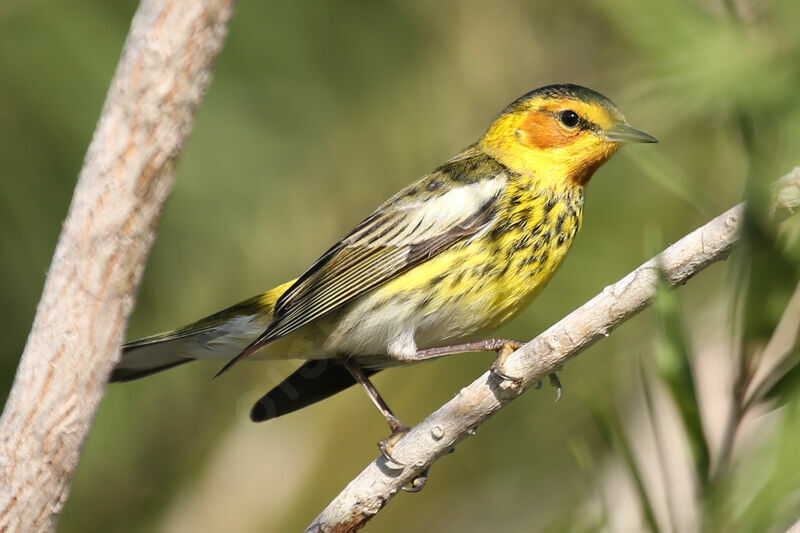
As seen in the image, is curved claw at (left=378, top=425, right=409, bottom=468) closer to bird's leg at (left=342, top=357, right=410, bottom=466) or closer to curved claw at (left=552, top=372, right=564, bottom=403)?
bird's leg at (left=342, top=357, right=410, bottom=466)

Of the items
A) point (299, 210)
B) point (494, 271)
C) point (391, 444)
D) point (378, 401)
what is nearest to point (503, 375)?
point (391, 444)

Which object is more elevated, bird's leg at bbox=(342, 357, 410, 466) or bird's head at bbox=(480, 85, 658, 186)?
bird's head at bbox=(480, 85, 658, 186)

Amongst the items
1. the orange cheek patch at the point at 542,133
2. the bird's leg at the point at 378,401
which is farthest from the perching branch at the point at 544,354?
the orange cheek patch at the point at 542,133

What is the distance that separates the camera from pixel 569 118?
104 inches

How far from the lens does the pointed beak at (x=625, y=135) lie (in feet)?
7.77

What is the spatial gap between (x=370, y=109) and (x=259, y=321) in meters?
0.69

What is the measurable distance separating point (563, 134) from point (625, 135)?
24 centimetres

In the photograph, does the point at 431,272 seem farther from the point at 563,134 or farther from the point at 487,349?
the point at 563,134

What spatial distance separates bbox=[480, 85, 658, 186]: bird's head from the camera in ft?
8.45

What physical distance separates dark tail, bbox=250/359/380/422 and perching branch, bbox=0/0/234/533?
1120mm

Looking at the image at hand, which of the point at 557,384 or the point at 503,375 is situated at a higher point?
the point at 557,384

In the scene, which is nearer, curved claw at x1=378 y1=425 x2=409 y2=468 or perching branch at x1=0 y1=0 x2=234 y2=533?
perching branch at x1=0 y1=0 x2=234 y2=533

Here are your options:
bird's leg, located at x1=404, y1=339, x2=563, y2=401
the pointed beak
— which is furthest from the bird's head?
bird's leg, located at x1=404, y1=339, x2=563, y2=401

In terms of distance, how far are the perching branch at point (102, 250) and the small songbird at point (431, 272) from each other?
3.14 feet
